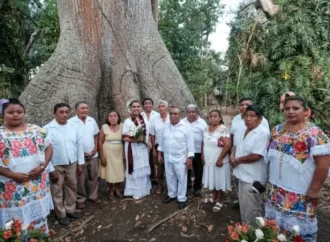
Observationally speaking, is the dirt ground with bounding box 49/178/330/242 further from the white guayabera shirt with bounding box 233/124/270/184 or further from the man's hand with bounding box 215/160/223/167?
the white guayabera shirt with bounding box 233/124/270/184

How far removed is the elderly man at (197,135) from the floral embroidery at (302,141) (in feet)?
5.97

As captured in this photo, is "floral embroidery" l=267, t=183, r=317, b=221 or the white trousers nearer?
"floral embroidery" l=267, t=183, r=317, b=221

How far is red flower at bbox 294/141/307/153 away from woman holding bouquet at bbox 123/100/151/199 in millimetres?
2426

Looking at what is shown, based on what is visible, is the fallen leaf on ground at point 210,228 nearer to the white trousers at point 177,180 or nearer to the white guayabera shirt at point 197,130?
the white trousers at point 177,180

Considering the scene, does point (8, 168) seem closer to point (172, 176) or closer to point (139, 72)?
point (172, 176)

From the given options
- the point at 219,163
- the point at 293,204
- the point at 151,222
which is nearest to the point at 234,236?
the point at 293,204

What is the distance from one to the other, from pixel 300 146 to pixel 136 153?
2580 millimetres

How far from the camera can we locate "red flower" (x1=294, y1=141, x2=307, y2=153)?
2.69 meters

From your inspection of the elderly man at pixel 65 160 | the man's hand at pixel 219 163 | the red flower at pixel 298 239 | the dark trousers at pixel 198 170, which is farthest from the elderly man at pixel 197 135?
the red flower at pixel 298 239

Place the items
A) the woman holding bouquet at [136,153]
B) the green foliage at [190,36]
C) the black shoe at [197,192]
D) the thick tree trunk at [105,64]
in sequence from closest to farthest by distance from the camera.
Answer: the woman holding bouquet at [136,153], the black shoe at [197,192], the thick tree trunk at [105,64], the green foliage at [190,36]

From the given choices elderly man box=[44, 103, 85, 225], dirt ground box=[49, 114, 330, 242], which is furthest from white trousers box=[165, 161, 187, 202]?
elderly man box=[44, 103, 85, 225]

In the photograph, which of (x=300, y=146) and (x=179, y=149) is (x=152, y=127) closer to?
(x=179, y=149)

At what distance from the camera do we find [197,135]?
15.3 feet

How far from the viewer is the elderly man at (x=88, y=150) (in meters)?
4.47
